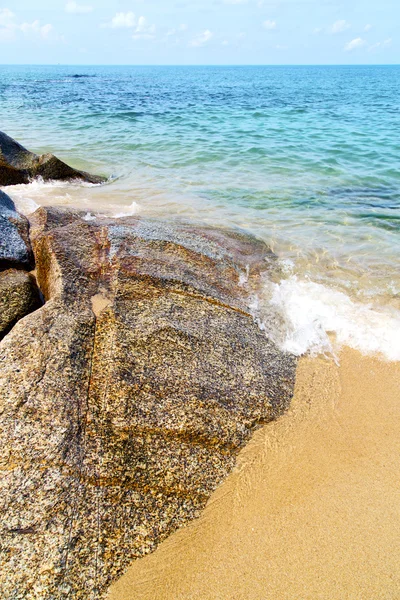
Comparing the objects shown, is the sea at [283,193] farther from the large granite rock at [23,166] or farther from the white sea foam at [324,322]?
the large granite rock at [23,166]

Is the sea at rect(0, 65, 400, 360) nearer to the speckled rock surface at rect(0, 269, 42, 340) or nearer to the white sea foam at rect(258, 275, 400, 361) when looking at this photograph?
the white sea foam at rect(258, 275, 400, 361)

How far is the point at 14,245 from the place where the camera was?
4.63 meters

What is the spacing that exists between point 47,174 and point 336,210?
668 cm

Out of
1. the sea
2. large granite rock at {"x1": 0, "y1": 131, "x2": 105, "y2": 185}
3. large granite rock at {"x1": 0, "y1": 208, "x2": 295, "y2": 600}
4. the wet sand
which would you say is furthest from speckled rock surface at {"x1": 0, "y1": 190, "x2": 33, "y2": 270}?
large granite rock at {"x1": 0, "y1": 131, "x2": 105, "y2": 185}

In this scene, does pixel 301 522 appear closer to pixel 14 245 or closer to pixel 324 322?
pixel 324 322

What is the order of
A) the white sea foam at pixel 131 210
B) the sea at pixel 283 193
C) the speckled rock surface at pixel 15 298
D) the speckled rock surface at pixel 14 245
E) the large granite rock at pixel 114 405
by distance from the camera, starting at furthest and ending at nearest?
the white sea foam at pixel 131 210 → the sea at pixel 283 193 → the speckled rock surface at pixel 14 245 → the speckled rock surface at pixel 15 298 → the large granite rock at pixel 114 405

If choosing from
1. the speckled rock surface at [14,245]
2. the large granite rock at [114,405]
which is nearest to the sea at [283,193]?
the large granite rock at [114,405]

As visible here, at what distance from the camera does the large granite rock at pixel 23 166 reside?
930 cm

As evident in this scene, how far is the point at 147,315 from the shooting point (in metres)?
3.81

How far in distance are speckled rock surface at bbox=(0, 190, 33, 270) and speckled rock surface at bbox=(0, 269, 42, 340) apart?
0.92 ft

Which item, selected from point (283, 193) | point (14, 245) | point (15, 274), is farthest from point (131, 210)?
point (15, 274)

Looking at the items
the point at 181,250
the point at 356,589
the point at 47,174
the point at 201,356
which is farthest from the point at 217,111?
the point at 356,589

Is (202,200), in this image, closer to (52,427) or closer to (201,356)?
(201,356)

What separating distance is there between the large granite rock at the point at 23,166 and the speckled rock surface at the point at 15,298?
6113mm
